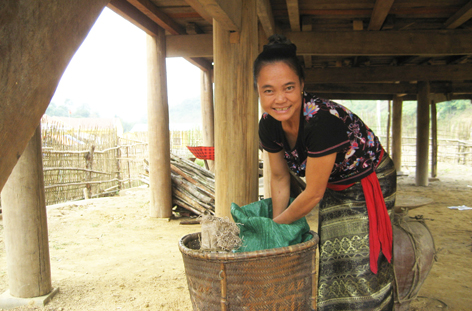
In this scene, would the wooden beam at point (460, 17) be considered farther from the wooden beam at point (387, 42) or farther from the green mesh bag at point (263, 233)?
the green mesh bag at point (263, 233)

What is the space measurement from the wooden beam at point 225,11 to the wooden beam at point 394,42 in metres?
3.24

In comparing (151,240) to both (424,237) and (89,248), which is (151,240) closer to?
(89,248)

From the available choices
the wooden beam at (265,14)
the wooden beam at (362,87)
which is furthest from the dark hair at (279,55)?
the wooden beam at (362,87)

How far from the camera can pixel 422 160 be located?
9.24 meters

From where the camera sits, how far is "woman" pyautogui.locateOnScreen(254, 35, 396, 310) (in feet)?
5.15

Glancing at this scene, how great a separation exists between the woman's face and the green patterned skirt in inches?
21.6

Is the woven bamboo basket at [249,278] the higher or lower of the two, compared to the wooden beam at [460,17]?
lower

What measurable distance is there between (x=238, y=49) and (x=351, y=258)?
1590mm

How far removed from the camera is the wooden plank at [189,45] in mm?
5887

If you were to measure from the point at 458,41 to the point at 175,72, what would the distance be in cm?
7931

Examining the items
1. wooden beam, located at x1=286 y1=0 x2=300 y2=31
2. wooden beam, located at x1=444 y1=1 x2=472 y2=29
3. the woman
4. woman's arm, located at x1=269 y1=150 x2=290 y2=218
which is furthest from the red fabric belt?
wooden beam, located at x1=444 y1=1 x2=472 y2=29

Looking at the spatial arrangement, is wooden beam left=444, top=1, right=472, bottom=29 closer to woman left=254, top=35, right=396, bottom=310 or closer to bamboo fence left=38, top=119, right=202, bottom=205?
woman left=254, top=35, right=396, bottom=310

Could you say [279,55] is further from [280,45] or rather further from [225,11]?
[225,11]

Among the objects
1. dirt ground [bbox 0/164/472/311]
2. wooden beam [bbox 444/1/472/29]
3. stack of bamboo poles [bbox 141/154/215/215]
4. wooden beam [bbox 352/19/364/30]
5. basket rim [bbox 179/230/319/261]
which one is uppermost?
wooden beam [bbox 352/19/364/30]
